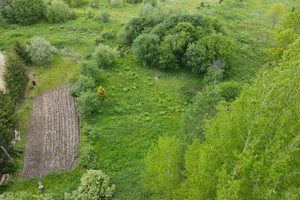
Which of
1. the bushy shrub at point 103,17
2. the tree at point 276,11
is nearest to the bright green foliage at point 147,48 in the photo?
the bushy shrub at point 103,17

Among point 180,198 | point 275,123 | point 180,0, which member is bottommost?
point 180,198

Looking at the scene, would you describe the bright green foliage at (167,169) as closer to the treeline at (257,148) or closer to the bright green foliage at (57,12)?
the treeline at (257,148)

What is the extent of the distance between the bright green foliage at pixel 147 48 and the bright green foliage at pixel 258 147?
2699 cm

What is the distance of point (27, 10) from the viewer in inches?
2010

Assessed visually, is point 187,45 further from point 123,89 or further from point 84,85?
point 84,85

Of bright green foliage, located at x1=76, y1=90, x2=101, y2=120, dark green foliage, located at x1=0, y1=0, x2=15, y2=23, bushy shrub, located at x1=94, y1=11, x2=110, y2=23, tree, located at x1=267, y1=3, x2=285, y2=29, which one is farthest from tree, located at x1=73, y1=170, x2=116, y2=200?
tree, located at x1=267, y1=3, x2=285, y2=29

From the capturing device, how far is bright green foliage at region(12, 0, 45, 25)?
167 ft

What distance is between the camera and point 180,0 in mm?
69375

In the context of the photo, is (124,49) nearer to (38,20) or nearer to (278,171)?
(38,20)

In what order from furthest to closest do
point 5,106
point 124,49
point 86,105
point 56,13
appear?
point 56,13, point 124,49, point 86,105, point 5,106

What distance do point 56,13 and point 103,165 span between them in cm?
4632

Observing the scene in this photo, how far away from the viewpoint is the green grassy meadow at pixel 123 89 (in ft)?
78.5

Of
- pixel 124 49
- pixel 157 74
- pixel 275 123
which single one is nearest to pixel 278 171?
pixel 275 123

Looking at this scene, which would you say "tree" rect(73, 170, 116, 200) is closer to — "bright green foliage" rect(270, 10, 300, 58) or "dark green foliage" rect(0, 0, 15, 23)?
"bright green foliage" rect(270, 10, 300, 58)
